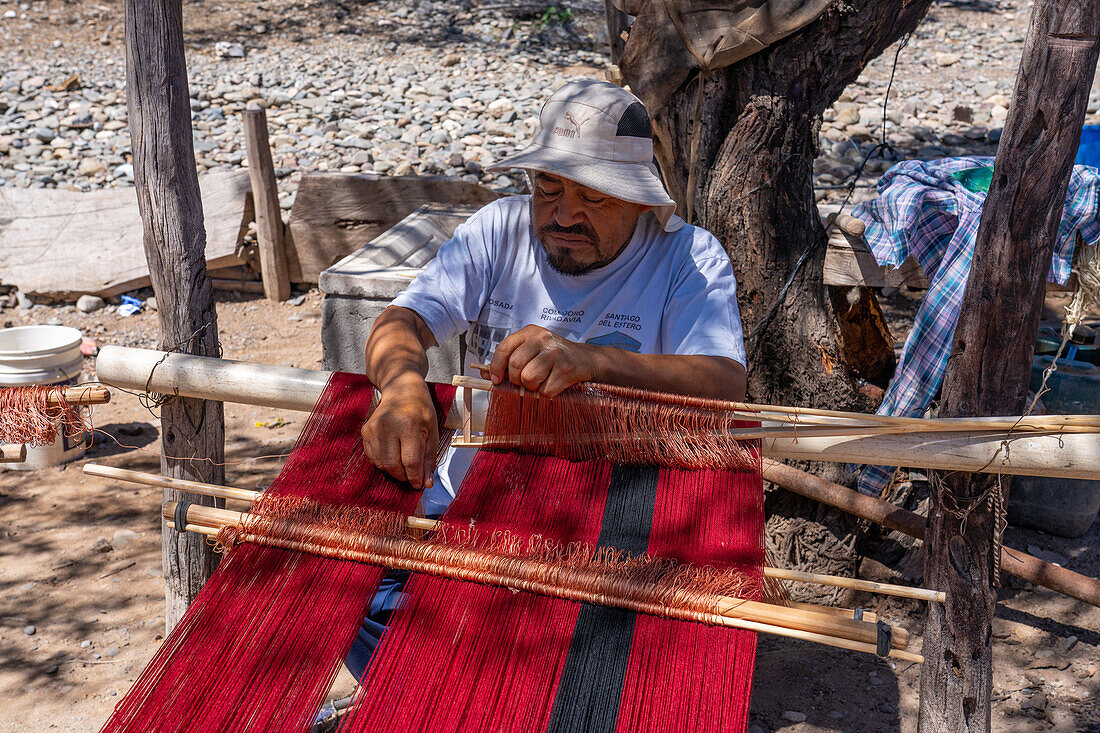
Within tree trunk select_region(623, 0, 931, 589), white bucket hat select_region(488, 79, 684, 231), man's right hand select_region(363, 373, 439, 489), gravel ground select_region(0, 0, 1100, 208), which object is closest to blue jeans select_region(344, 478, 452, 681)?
man's right hand select_region(363, 373, 439, 489)

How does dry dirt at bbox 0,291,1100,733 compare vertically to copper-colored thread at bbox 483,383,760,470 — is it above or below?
below

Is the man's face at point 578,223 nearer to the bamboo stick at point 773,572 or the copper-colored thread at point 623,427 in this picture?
the copper-colored thread at point 623,427

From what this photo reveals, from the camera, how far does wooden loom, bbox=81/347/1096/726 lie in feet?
4.63

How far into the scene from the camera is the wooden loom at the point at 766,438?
1.41m

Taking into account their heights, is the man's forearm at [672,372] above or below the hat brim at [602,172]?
below

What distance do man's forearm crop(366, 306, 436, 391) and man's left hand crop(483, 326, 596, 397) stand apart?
0.78 ft

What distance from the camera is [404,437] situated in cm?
176

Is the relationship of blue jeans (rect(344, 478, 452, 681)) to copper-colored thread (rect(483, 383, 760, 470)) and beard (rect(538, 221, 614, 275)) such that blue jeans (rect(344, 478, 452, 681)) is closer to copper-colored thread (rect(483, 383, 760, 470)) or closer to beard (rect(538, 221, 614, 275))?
copper-colored thread (rect(483, 383, 760, 470))

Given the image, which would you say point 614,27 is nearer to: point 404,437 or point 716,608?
point 404,437

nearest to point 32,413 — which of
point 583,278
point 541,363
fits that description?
point 541,363

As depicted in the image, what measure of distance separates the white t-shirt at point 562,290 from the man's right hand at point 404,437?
0.48 metres

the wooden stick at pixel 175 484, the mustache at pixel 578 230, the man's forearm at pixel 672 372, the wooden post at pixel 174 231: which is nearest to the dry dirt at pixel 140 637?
the wooden post at pixel 174 231

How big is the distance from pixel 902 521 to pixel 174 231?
2.44 meters

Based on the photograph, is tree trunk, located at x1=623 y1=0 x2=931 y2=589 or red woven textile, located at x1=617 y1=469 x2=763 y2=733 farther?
tree trunk, located at x1=623 y1=0 x2=931 y2=589
